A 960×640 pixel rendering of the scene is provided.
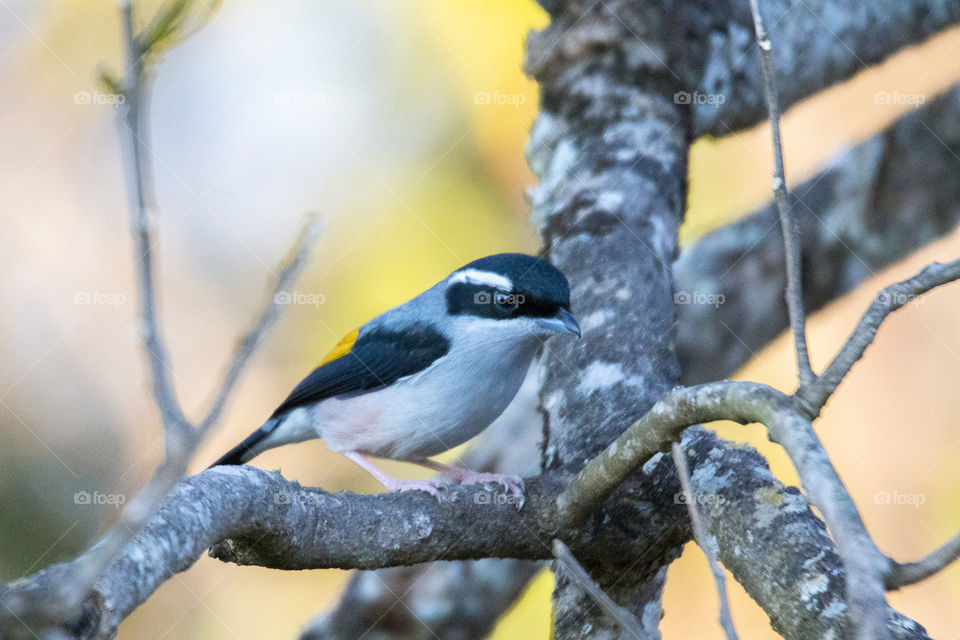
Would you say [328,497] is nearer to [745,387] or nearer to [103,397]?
[745,387]

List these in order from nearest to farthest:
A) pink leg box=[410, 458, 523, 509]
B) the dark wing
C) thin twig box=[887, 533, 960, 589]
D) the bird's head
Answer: thin twig box=[887, 533, 960, 589] < pink leg box=[410, 458, 523, 509] < the bird's head < the dark wing

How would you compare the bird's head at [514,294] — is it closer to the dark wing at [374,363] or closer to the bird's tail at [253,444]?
the dark wing at [374,363]

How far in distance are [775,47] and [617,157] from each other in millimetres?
1247

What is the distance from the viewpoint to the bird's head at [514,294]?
12.4ft

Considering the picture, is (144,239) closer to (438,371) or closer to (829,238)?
(438,371)

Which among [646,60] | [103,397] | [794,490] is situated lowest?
[103,397]

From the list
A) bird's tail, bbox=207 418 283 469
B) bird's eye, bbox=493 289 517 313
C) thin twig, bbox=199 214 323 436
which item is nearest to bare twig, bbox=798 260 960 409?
thin twig, bbox=199 214 323 436

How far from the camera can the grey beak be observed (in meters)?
3.67

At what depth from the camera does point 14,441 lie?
18.4 feet

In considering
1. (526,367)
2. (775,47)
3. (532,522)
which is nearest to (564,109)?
(775,47)

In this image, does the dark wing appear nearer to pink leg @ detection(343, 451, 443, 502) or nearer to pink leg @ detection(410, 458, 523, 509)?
pink leg @ detection(343, 451, 443, 502)

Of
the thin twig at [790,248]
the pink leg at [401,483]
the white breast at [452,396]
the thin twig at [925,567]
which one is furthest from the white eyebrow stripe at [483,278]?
the thin twig at [925,567]

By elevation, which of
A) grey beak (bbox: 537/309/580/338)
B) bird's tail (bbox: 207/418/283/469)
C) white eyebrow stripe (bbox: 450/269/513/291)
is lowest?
bird's tail (bbox: 207/418/283/469)

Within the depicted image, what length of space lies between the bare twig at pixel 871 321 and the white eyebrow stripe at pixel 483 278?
2.05 metres
